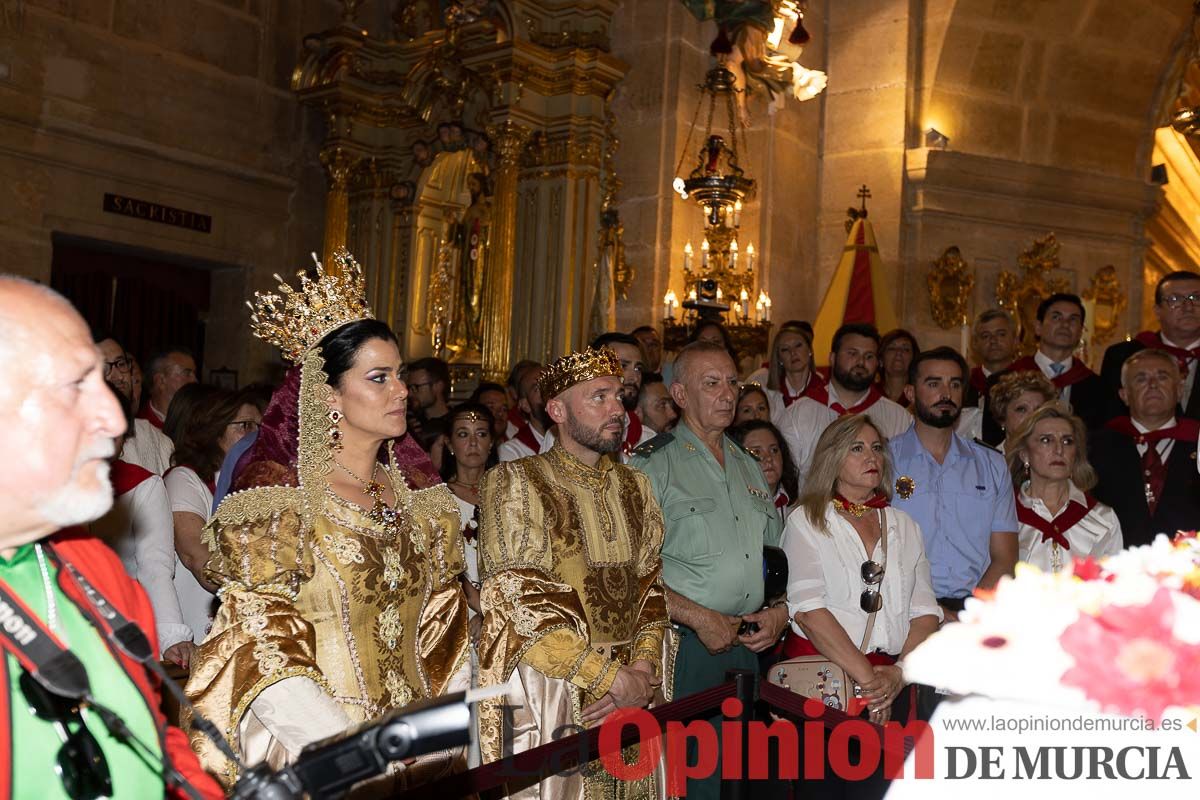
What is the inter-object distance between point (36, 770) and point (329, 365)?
1513 millimetres

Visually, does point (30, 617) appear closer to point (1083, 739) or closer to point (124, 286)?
point (1083, 739)

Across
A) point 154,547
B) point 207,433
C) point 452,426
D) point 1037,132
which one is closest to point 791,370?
point 452,426

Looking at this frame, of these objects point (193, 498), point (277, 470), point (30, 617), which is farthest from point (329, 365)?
point (193, 498)

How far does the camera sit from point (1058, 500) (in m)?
5.14

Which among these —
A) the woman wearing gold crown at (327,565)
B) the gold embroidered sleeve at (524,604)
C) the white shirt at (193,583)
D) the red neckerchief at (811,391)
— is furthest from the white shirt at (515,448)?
the woman wearing gold crown at (327,565)

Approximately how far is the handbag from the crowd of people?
0.03 meters

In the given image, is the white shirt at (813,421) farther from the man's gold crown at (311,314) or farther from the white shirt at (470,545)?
the man's gold crown at (311,314)

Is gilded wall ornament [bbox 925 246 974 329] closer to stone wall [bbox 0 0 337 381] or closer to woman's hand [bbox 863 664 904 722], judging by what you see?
stone wall [bbox 0 0 337 381]

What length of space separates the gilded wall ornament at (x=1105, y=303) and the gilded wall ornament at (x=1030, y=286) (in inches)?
→ 14.1

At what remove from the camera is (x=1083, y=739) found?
70.9 inches

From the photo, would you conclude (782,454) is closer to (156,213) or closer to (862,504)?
(862,504)

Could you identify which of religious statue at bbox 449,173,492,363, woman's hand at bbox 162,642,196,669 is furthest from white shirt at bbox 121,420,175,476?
religious statue at bbox 449,173,492,363

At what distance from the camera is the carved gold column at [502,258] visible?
1063 centimetres

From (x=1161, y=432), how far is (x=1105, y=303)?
6.92m
